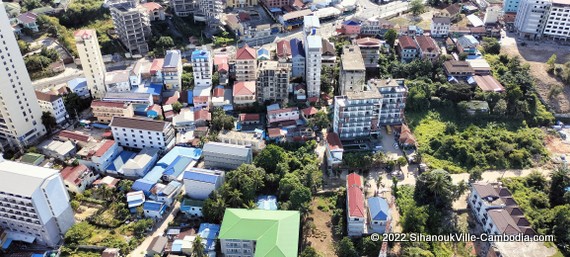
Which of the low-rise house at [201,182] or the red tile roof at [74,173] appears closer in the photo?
the low-rise house at [201,182]

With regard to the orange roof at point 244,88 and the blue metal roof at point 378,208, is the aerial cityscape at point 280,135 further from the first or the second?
the orange roof at point 244,88

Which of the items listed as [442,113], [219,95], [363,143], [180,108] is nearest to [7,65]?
[180,108]

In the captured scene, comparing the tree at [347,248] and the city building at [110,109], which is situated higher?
the city building at [110,109]

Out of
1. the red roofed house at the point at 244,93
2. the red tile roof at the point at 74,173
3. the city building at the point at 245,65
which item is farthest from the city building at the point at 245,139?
the red tile roof at the point at 74,173

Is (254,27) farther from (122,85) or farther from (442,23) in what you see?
(442,23)

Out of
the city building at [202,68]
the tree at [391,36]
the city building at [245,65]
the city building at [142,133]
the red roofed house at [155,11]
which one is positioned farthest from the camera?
the red roofed house at [155,11]

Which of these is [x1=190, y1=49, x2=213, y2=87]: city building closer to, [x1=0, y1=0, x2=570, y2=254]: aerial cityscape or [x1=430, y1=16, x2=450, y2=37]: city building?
[x1=0, y1=0, x2=570, y2=254]: aerial cityscape

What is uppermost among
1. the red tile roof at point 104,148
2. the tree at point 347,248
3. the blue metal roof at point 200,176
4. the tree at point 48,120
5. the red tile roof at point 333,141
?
the tree at point 48,120

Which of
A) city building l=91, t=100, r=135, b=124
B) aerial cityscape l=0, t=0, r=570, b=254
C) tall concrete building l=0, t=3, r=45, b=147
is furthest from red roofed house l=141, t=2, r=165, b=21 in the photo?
tall concrete building l=0, t=3, r=45, b=147
